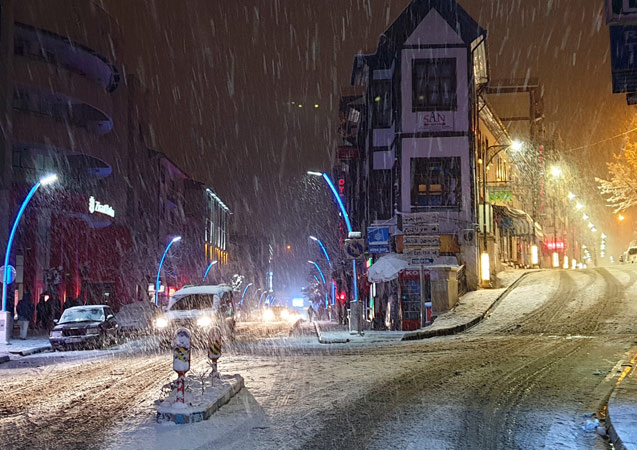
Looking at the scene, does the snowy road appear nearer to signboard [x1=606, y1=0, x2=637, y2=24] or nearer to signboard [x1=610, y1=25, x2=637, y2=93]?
signboard [x1=610, y1=25, x2=637, y2=93]

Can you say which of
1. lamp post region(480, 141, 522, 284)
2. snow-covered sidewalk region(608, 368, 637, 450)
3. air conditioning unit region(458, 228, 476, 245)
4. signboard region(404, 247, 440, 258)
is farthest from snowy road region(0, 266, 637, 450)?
lamp post region(480, 141, 522, 284)

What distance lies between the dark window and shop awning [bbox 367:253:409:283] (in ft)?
36.4

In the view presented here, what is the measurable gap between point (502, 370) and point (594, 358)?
9.05 ft

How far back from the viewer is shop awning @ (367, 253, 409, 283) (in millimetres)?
29094

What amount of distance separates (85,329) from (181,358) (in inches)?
607

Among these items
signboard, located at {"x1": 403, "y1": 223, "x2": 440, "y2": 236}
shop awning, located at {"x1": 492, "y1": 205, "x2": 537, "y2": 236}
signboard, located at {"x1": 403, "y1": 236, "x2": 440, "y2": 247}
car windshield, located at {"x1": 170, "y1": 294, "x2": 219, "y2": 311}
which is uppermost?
shop awning, located at {"x1": 492, "y1": 205, "x2": 537, "y2": 236}

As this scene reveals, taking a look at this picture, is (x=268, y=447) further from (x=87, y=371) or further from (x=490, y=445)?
(x=87, y=371)

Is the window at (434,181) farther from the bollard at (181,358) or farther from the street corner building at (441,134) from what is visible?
the bollard at (181,358)

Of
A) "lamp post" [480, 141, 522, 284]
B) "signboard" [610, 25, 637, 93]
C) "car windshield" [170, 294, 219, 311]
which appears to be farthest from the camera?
"lamp post" [480, 141, 522, 284]

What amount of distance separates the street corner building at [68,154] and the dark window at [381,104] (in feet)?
63.2

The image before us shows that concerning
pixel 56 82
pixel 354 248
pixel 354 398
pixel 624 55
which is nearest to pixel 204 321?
pixel 354 248

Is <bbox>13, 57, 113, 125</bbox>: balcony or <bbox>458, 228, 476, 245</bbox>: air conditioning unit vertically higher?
<bbox>13, 57, 113, 125</bbox>: balcony

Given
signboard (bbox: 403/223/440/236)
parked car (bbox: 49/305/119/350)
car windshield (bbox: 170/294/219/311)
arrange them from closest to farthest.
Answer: parked car (bbox: 49/305/119/350)
car windshield (bbox: 170/294/219/311)
signboard (bbox: 403/223/440/236)

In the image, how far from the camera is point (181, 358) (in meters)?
9.20
